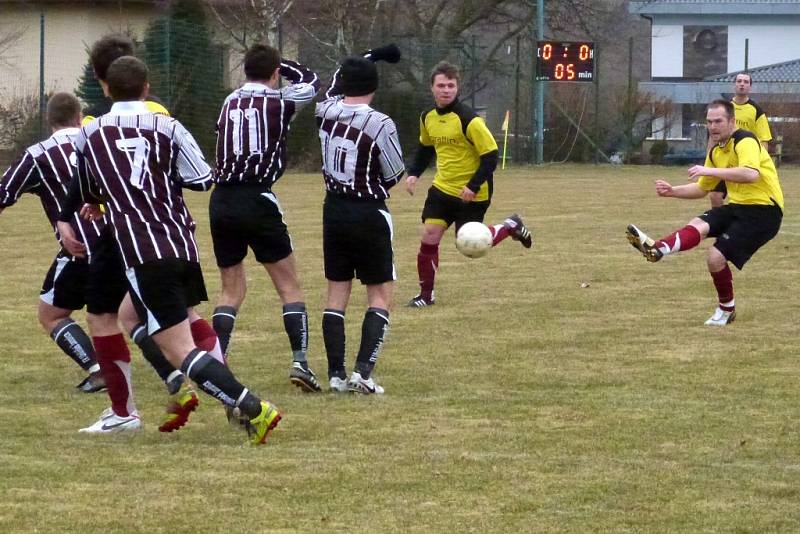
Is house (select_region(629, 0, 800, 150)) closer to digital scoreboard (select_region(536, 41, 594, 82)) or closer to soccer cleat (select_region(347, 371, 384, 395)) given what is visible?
digital scoreboard (select_region(536, 41, 594, 82))

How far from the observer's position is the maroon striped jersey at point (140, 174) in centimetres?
586

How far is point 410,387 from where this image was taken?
7.60 metres

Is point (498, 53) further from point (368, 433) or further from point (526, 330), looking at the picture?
point (368, 433)

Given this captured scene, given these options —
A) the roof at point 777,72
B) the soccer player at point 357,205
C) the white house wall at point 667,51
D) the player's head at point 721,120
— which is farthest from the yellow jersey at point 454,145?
the white house wall at point 667,51

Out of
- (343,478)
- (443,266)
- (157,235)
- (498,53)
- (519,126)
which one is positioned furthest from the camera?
(498,53)

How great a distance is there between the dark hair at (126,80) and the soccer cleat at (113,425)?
149 cm

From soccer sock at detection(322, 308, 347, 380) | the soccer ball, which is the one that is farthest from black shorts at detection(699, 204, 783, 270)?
soccer sock at detection(322, 308, 347, 380)

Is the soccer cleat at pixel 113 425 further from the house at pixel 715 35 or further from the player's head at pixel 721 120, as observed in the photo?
the house at pixel 715 35

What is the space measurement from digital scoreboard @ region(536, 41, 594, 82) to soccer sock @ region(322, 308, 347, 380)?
25644 mm

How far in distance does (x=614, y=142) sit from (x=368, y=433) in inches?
1211

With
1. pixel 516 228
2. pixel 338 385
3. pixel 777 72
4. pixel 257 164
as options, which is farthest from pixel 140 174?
pixel 777 72

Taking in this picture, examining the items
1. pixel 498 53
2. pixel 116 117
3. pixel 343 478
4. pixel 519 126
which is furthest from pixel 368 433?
pixel 498 53

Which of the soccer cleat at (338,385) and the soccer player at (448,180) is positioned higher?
the soccer player at (448,180)

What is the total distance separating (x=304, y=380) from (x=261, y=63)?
5.47 ft
